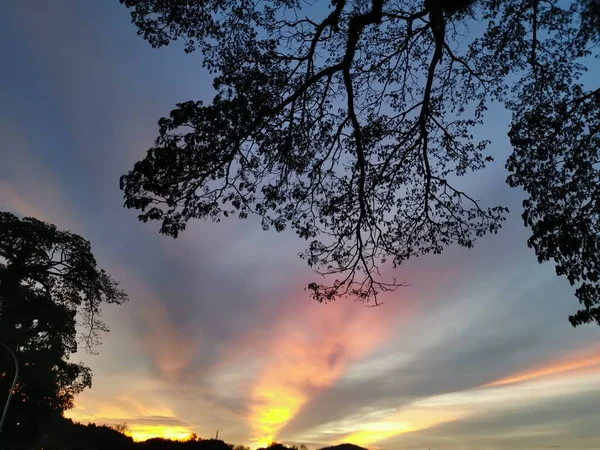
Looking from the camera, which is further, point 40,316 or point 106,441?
point 106,441

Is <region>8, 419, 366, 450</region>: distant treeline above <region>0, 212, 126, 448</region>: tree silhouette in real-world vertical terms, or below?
below

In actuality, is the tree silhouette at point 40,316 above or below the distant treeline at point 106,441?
above

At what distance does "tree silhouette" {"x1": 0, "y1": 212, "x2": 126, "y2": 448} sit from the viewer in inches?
907

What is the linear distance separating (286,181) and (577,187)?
6.68m

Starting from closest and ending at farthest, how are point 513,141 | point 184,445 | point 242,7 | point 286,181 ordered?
1. point 513,141
2. point 242,7
3. point 286,181
4. point 184,445

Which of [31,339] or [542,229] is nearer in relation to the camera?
[542,229]

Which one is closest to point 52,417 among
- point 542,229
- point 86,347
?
point 86,347

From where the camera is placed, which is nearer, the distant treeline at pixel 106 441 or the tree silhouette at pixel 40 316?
the tree silhouette at pixel 40 316

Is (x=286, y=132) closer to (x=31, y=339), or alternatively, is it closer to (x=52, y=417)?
(x=31, y=339)

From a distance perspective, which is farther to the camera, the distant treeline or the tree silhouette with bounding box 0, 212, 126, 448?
the distant treeline

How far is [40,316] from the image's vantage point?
23.9 meters

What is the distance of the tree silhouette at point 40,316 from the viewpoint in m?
23.0

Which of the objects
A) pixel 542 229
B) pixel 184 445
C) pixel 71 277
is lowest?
pixel 184 445

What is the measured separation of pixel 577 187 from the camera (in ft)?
28.8
